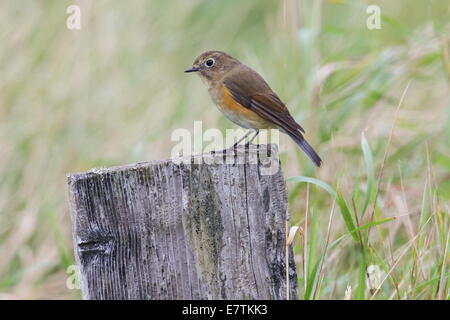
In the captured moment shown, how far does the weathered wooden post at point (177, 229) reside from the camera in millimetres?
2719

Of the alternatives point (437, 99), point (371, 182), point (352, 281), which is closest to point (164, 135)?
point (437, 99)

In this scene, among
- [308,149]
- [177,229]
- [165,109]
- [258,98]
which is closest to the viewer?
[177,229]

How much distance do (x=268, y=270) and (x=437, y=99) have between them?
4.32 meters

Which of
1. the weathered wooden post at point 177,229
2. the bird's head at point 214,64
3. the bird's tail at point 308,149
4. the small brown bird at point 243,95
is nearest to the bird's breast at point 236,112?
the small brown bird at point 243,95

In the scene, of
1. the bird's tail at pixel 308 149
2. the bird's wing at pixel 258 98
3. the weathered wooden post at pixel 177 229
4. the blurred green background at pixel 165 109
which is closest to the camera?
the weathered wooden post at pixel 177 229

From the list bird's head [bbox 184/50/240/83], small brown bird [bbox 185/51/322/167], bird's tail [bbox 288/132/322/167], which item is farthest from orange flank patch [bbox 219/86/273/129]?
bird's tail [bbox 288/132/322/167]

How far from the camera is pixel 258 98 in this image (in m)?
4.83

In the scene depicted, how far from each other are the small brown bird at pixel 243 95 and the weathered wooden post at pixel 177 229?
1.70m

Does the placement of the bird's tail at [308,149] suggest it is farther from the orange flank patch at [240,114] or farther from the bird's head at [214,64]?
the bird's head at [214,64]

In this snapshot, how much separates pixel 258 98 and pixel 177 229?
86.5 inches

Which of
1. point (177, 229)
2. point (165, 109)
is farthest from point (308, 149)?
point (165, 109)

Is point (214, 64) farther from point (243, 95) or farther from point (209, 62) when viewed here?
A: point (243, 95)
